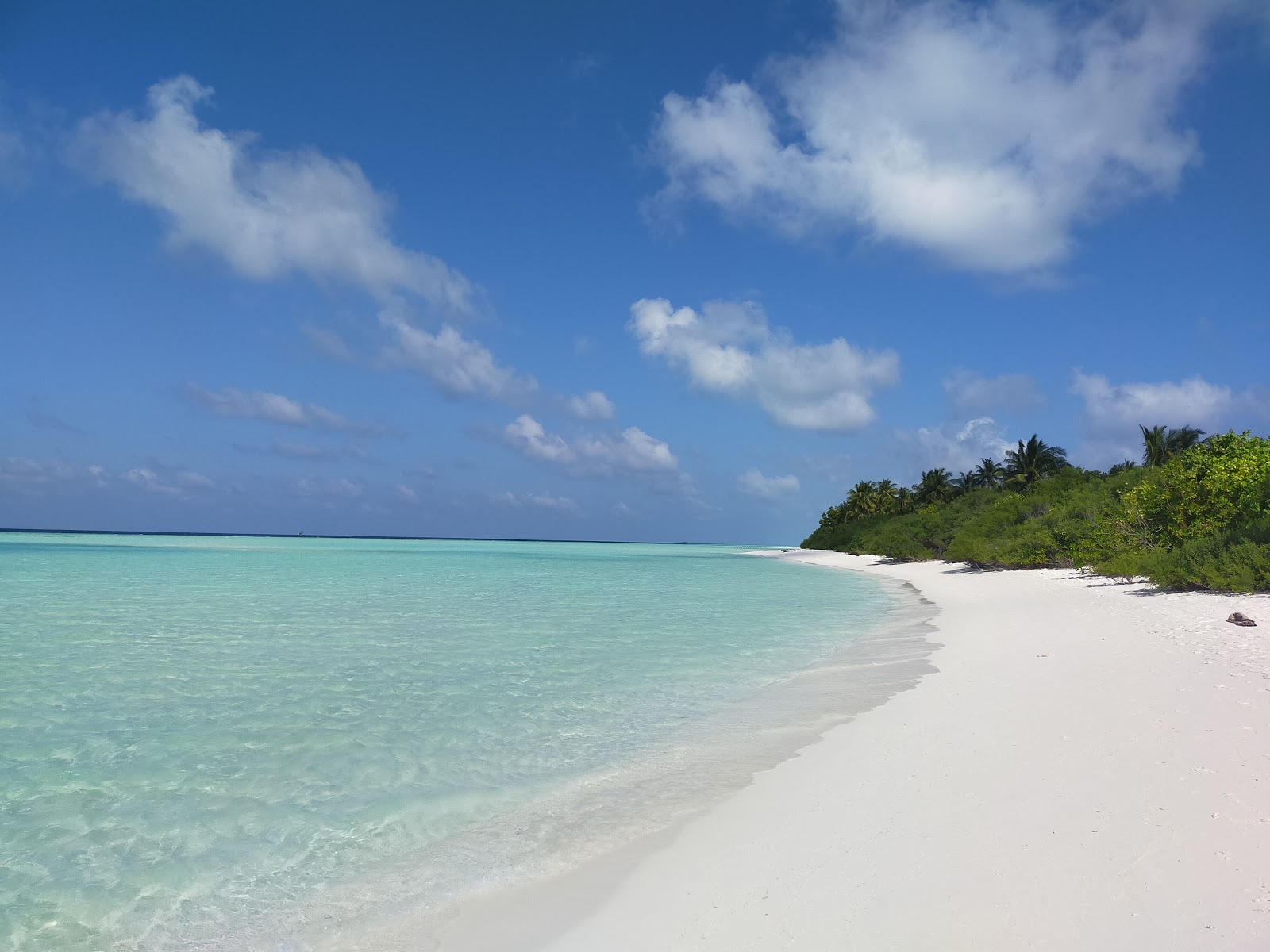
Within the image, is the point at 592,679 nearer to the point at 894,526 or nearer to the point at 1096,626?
the point at 1096,626

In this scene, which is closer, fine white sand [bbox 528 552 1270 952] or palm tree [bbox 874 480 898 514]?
fine white sand [bbox 528 552 1270 952]

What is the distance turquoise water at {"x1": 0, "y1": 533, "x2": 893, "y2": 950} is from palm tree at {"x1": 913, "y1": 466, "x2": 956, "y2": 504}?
241ft

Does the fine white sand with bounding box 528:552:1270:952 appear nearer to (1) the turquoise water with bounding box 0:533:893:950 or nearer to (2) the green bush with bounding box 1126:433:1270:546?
(1) the turquoise water with bounding box 0:533:893:950

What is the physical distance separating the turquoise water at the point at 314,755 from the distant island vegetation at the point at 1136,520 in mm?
9981

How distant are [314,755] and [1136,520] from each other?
2786cm

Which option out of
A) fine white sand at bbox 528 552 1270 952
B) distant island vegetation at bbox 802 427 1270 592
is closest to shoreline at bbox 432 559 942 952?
fine white sand at bbox 528 552 1270 952

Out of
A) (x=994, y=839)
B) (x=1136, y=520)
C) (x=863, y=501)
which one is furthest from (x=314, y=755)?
(x=863, y=501)

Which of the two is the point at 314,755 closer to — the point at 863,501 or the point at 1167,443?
the point at 1167,443

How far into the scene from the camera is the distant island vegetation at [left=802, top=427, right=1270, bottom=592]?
18141 mm

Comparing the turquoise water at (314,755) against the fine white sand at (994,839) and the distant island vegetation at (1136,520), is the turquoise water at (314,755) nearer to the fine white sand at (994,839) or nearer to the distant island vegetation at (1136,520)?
the fine white sand at (994,839)

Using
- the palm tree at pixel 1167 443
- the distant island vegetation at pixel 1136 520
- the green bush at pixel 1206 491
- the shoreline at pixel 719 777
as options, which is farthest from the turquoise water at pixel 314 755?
the palm tree at pixel 1167 443

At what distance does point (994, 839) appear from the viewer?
427 centimetres

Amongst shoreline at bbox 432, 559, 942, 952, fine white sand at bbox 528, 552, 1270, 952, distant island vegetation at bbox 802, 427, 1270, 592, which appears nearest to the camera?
fine white sand at bbox 528, 552, 1270, 952

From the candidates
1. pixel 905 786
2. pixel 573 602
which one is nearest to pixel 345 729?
pixel 905 786
